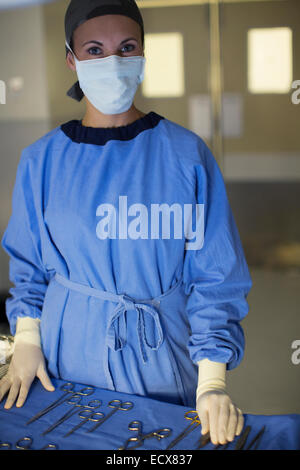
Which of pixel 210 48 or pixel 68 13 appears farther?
pixel 210 48

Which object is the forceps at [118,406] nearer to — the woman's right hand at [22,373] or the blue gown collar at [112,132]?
the woman's right hand at [22,373]

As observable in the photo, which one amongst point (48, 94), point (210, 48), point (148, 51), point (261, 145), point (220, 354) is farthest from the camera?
point (261, 145)

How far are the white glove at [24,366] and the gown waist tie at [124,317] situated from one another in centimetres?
15

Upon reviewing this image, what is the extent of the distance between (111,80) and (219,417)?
68 cm

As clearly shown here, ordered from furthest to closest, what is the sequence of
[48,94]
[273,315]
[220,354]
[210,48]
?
[210,48] → [273,315] → [48,94] → [220,354]

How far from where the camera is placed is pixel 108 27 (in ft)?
3.27

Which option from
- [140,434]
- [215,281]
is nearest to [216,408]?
[140,434]

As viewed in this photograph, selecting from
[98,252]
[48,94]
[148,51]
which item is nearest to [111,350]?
[98,252]

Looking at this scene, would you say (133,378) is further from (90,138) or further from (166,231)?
(90,138)

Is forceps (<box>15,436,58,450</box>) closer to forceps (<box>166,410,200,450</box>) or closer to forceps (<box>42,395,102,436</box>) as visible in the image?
forceps (<box>42,395,102,436</box>)

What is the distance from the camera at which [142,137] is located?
3.41ft

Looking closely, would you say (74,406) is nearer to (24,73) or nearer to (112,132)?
(112,132)

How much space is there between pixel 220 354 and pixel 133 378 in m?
0.20

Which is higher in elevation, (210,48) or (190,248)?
(210,48)
